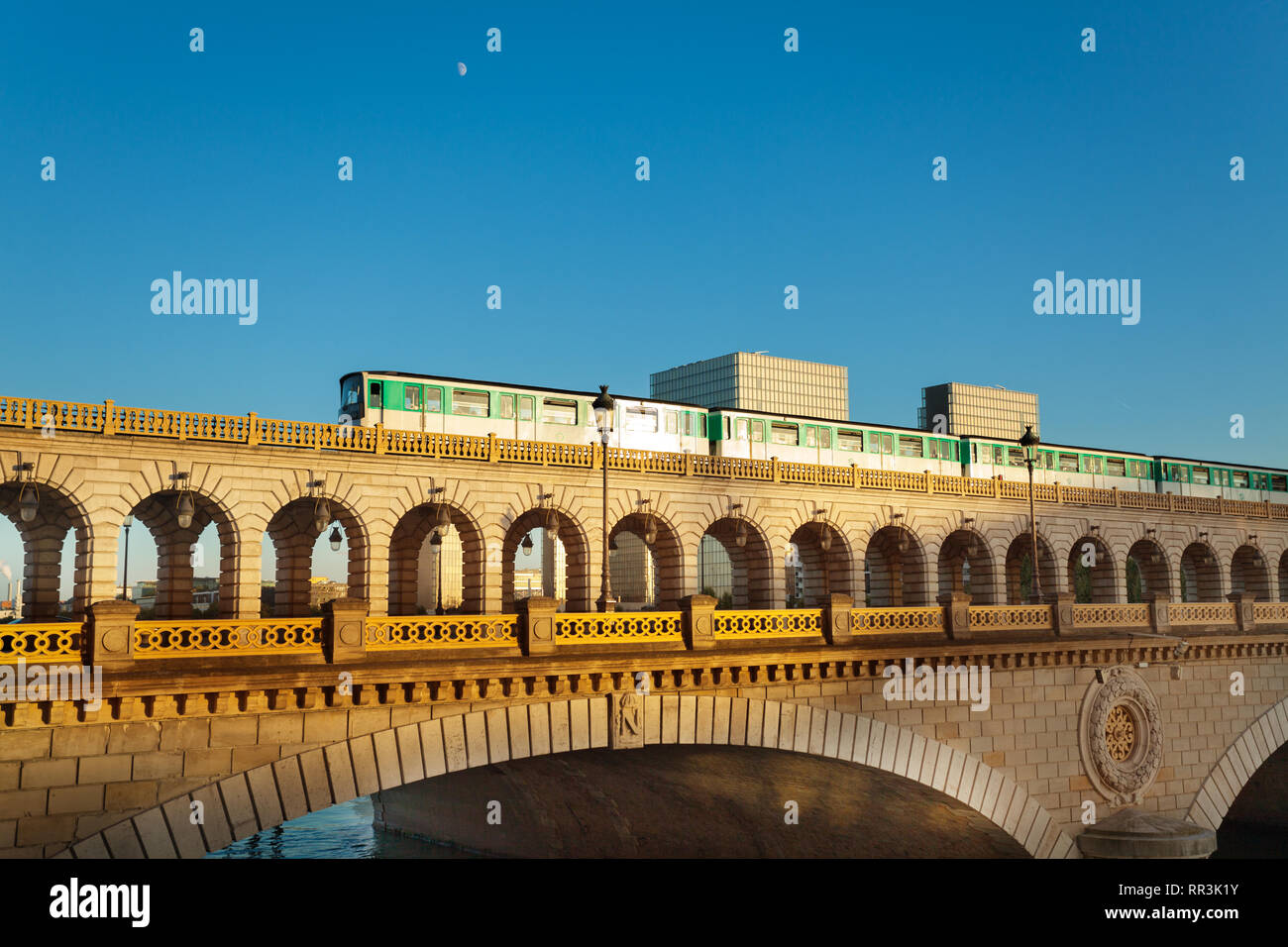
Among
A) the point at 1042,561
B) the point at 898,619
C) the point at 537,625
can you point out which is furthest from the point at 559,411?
the point at 1042,561

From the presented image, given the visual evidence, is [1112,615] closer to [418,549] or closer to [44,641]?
[418,549]

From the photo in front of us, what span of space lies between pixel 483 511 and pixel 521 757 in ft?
43.4

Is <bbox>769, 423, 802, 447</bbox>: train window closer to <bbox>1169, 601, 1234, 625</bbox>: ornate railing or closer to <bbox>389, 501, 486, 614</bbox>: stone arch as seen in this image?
<bbox>389, 501, 486, 614</bbox>: stone arch

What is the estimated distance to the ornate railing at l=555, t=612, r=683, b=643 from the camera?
993 inches

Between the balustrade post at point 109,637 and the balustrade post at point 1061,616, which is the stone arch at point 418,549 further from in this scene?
the balustrade post at point 1061,616

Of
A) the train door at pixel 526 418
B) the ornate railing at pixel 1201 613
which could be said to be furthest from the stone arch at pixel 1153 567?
the train door at pixel 526 418

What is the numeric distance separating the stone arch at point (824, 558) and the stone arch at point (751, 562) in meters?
1.69

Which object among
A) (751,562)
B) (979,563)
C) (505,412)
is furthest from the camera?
(979,563)

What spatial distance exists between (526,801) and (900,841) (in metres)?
15.7

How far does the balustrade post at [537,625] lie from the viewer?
79.4 feet

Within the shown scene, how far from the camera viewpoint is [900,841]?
36.1 metres

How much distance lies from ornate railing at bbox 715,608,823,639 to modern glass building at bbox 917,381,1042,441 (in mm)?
149262

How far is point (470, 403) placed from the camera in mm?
39312
